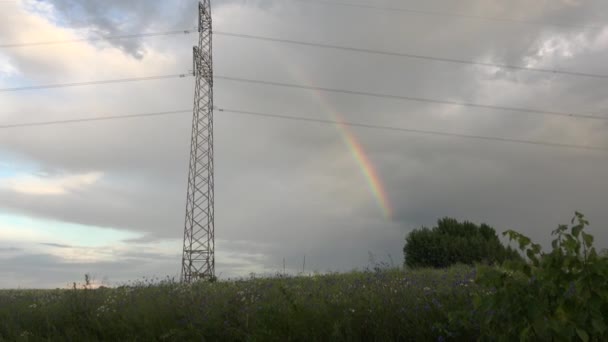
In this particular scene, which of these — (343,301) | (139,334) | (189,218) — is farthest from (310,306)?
(189,218)

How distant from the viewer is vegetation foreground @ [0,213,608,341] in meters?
4.34

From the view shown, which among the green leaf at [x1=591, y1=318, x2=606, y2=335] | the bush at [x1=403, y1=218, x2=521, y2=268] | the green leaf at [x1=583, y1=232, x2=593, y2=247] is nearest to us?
the green leaf at [x1=591, y1=318, x2=606, y2=335]

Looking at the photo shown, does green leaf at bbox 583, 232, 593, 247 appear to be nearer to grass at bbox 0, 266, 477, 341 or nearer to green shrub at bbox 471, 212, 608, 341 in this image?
green shrub at bbox 471, 212, 608, 341

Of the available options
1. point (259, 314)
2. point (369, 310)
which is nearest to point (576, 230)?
point (369, 310)

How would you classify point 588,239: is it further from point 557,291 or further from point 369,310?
point 369,310

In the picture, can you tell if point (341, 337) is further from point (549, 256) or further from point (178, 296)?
point (178, 296)

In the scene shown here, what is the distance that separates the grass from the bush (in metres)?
13.4

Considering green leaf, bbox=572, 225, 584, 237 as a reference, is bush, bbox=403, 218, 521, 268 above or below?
above

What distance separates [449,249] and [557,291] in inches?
810

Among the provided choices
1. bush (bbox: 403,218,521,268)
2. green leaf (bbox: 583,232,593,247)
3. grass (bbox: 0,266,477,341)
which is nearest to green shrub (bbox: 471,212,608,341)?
green leaf (bbox: 583,232,593,247)

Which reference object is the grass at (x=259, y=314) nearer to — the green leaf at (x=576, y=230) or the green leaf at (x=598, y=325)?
the green leaf at (x=598, y=325)

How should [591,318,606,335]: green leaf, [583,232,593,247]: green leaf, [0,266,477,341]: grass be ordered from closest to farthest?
[591,318,606,335]: green leaf → [583,232,593,247]: green leaf → [0,266,477,341]: grass

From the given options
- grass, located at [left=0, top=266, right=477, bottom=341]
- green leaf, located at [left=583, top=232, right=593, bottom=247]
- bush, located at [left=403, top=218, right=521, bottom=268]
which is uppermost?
bush, located at [left=403, top=218, right=521, bottom=268]

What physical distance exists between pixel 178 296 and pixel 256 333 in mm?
3467
